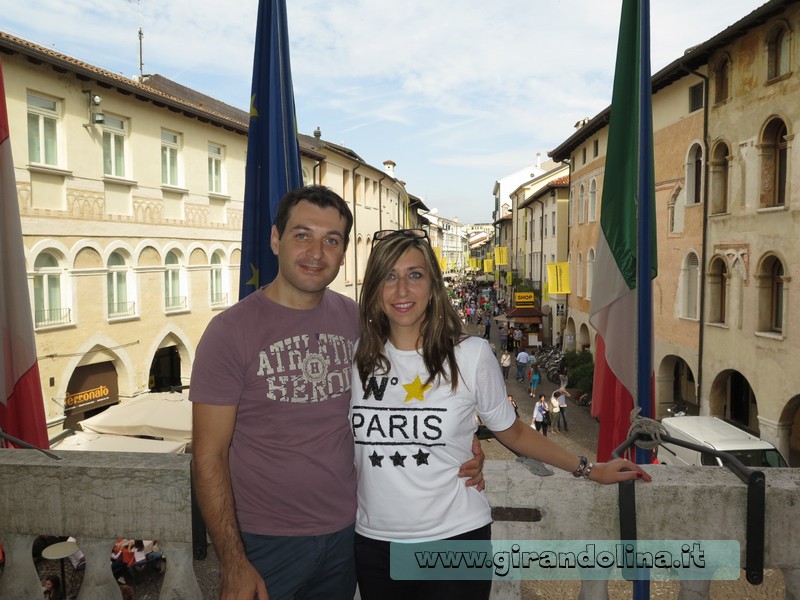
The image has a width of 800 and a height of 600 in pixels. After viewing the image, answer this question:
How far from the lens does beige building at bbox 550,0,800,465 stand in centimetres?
1450

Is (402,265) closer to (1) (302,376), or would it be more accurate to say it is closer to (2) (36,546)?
(1) (302,376)

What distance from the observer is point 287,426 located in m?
2.22

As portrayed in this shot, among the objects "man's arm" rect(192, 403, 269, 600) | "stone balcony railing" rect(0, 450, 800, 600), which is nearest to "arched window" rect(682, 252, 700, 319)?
"stone balcony railing" rect(0, 450, 800, 600)

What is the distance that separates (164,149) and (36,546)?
1361cm

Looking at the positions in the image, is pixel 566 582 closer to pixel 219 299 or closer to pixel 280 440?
pixel 280 440

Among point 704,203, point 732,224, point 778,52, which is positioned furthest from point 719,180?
point 778,52

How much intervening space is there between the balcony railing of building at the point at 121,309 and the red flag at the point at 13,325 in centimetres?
1391

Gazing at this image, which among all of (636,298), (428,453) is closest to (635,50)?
(636,298)

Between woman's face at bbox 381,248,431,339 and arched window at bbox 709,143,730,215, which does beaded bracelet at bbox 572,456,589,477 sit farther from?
arched window at bbox 709,143,730,215

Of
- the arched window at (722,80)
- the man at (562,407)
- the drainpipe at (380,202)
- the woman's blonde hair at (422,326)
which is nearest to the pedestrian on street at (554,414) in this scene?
the man at (562,407)

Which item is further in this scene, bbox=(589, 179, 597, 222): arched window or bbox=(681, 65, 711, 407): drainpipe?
bbox=(589, 179, 597, 222): arched window

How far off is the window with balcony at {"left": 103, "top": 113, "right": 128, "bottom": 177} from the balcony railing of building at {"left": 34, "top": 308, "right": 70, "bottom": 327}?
3913 millimetres

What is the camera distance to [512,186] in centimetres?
8219

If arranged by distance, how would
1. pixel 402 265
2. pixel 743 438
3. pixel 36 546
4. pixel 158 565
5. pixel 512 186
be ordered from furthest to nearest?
1. pixel 512 186
2. pixel 743 438
3. pixel 158 565
4. pixel 36 546
5. pixel 402 265
